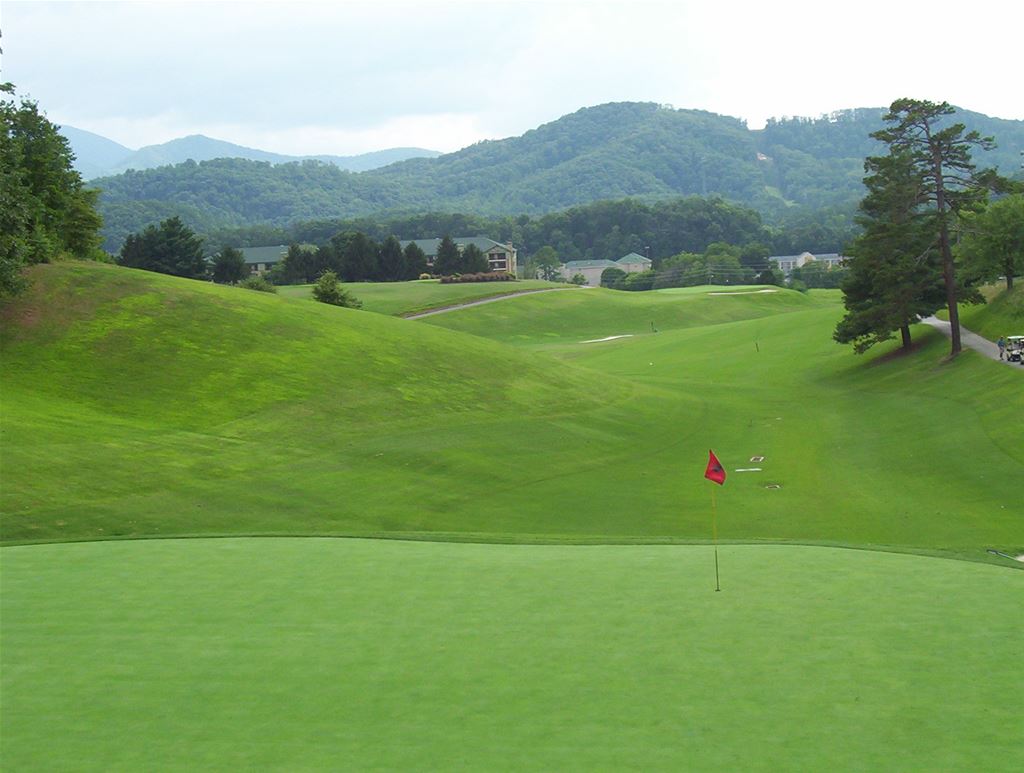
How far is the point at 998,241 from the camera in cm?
4916

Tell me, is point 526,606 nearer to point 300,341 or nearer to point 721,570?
point 721,570

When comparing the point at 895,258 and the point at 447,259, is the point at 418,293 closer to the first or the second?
the point at 447,259

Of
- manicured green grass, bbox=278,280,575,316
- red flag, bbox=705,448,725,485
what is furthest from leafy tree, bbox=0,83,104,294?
manicured green grass, bbox=278,280,575,316

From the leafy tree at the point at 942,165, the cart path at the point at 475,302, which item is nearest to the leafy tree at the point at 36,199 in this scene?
the leafy tree at the point at 942,165

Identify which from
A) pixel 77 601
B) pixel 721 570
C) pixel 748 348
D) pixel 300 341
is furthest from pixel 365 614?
pixel 748 348

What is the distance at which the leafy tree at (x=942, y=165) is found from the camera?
48.5 m

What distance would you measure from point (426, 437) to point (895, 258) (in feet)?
105

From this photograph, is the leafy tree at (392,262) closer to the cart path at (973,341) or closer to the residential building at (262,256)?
the residential building at (262,256)

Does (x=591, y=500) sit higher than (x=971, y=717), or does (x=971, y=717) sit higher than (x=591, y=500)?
(x=971, y=717)

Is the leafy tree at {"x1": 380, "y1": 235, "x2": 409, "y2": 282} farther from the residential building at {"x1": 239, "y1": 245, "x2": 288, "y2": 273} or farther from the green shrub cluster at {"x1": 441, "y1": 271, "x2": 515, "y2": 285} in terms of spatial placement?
the residential building at {"x1": 239, "y1": 245, "x2": 288, "y2": 273}

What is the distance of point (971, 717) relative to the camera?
8312 mm

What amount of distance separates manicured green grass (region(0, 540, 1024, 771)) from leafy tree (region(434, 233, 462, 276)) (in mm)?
118665

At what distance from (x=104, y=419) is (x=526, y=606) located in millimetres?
21416

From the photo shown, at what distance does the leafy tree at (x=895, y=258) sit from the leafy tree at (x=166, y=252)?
5887 centimetres
